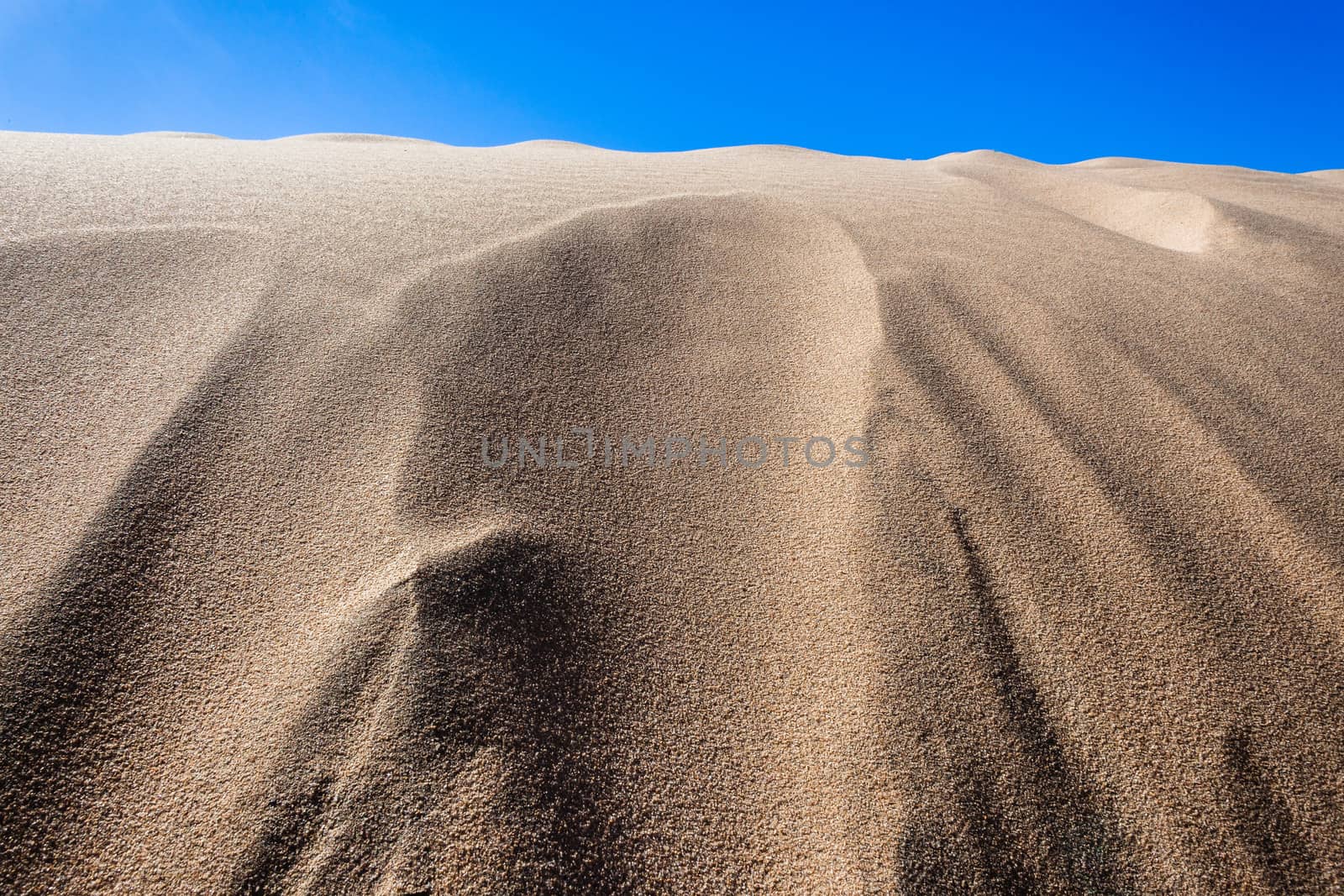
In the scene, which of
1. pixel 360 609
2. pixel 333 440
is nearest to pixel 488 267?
pixel 333 440

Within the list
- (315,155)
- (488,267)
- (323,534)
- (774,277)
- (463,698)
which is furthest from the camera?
(315,155)

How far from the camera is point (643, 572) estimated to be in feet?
3.42

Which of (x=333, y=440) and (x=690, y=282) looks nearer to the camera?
(x=333, y=440)

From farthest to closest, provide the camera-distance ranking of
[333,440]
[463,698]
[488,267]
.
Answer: [488,267], [333,440], [463,698]

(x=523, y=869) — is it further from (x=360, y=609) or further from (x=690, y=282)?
(x=690, y=282)

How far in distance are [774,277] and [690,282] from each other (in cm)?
26

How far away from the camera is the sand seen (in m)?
0.75

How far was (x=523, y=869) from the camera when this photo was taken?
706 millimetres

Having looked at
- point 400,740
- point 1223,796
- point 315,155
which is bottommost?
point 1223,796

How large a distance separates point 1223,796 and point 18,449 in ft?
6.42

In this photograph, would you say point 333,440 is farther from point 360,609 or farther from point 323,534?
point 360,609

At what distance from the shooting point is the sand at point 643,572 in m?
0.75

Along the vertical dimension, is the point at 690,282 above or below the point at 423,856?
above

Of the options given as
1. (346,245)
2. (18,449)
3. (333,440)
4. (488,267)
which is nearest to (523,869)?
(333,440)
